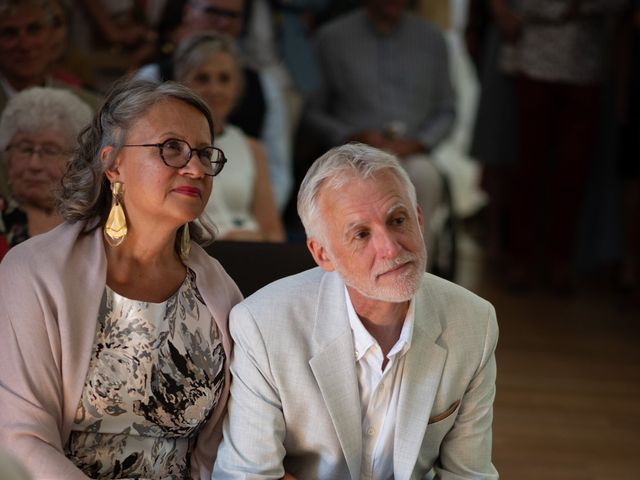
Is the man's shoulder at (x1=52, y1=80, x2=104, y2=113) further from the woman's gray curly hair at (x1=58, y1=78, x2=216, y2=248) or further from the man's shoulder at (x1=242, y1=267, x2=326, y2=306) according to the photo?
the man's shoulder at (x1=242, y1=267, x2=326, y2=306)

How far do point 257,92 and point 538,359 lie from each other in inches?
61.7

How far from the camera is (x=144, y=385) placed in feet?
6.59

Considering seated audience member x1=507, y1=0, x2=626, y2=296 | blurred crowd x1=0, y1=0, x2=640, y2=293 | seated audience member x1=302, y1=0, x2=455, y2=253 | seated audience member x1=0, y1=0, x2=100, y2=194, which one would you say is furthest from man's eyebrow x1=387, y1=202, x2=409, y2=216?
seated audience member x1=507, y1=0, x2=626, y2=296

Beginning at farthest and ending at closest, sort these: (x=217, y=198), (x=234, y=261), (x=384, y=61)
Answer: (x=384, y=61) → (x=217, y=198) → (x=234, y=261)

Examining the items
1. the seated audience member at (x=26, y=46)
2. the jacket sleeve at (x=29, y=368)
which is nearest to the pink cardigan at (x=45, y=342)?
the jacket sleeve at (x=29, y=368)

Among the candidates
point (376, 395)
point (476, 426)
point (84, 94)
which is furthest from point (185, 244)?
point (84, 94)

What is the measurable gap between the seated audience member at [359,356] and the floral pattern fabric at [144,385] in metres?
0.07

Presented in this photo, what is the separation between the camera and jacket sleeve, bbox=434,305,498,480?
2.04 m

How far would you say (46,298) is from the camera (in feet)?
6.31

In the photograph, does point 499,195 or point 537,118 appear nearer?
point 537,118

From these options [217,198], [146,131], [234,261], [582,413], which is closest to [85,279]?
[146,131]

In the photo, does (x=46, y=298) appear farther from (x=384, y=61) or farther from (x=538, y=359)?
(x=384, y=61)

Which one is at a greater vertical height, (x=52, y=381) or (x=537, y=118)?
(x=52, y=381)

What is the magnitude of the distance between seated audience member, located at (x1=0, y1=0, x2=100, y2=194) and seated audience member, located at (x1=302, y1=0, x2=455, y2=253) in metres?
1.72
